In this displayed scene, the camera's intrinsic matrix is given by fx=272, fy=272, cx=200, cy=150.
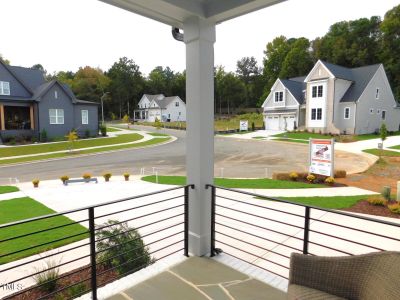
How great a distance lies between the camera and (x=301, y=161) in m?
15.3

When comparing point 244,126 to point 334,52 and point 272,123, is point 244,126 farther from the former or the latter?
point 334,52

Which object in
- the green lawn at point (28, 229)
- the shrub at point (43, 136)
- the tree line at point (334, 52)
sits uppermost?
the tree line at point (334, 52)

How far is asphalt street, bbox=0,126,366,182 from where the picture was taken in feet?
43.0

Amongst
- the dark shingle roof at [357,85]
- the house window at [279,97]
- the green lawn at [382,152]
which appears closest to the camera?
the green lawn at [382,152]

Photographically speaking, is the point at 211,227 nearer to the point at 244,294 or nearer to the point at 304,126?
the point at 244,294

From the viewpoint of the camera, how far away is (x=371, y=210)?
6.57 metres

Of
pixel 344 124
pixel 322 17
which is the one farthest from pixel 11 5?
pixel 344 124

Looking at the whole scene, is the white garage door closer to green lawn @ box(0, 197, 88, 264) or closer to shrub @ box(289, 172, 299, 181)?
shrub @ box(289, 172, 299, 181)

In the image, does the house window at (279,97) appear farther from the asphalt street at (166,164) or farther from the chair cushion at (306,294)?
the chair cushion at (306,294)

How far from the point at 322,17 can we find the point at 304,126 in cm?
2531

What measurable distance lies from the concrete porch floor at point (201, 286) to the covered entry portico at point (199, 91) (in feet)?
1.25

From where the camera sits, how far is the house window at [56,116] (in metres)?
24.8

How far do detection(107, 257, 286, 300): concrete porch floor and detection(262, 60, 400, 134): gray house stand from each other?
70.9 ft

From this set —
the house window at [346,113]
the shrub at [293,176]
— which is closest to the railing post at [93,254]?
the shrub at [293,176]
